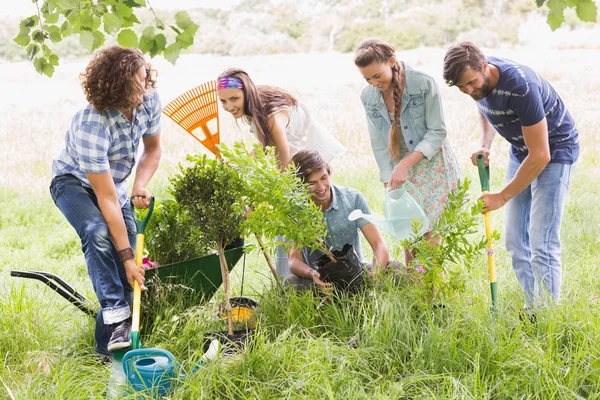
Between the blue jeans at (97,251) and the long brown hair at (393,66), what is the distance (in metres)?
1.45

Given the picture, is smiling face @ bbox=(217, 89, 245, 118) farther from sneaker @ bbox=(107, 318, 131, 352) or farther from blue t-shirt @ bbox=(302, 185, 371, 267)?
sneaker @ bbox=(107, 318, 131, 352)

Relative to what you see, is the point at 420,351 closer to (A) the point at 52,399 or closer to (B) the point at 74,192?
(A) the point at 52,399

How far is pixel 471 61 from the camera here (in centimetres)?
278

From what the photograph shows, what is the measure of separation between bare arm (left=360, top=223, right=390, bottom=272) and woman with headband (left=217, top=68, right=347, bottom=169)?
0.56 meters

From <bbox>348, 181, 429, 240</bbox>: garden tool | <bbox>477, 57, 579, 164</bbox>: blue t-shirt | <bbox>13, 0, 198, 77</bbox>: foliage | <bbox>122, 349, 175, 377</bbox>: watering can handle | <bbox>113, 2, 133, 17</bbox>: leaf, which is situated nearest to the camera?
<bbox>13, 0, 198, 77</bbox>: foliage

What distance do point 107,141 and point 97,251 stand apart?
0.50 meters

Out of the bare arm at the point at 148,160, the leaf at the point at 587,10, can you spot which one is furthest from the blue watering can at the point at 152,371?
the leaf at the point at 587,10

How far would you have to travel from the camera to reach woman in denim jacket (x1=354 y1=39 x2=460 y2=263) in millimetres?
3256

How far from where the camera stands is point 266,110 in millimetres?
3486

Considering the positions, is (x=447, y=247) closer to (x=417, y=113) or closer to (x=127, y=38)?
(x=417, y=113)

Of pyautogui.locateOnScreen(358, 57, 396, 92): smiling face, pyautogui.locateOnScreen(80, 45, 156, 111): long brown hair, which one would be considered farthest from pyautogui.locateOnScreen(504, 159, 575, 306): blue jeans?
pyautogui.locateOnScreen(80, 45, 156, 111): long brown hair

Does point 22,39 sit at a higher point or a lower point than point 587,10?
higher

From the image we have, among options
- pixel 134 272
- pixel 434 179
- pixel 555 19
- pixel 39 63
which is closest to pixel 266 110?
pixel 434 179

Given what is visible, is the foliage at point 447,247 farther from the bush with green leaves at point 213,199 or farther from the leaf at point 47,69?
the leaf at point 47,69
